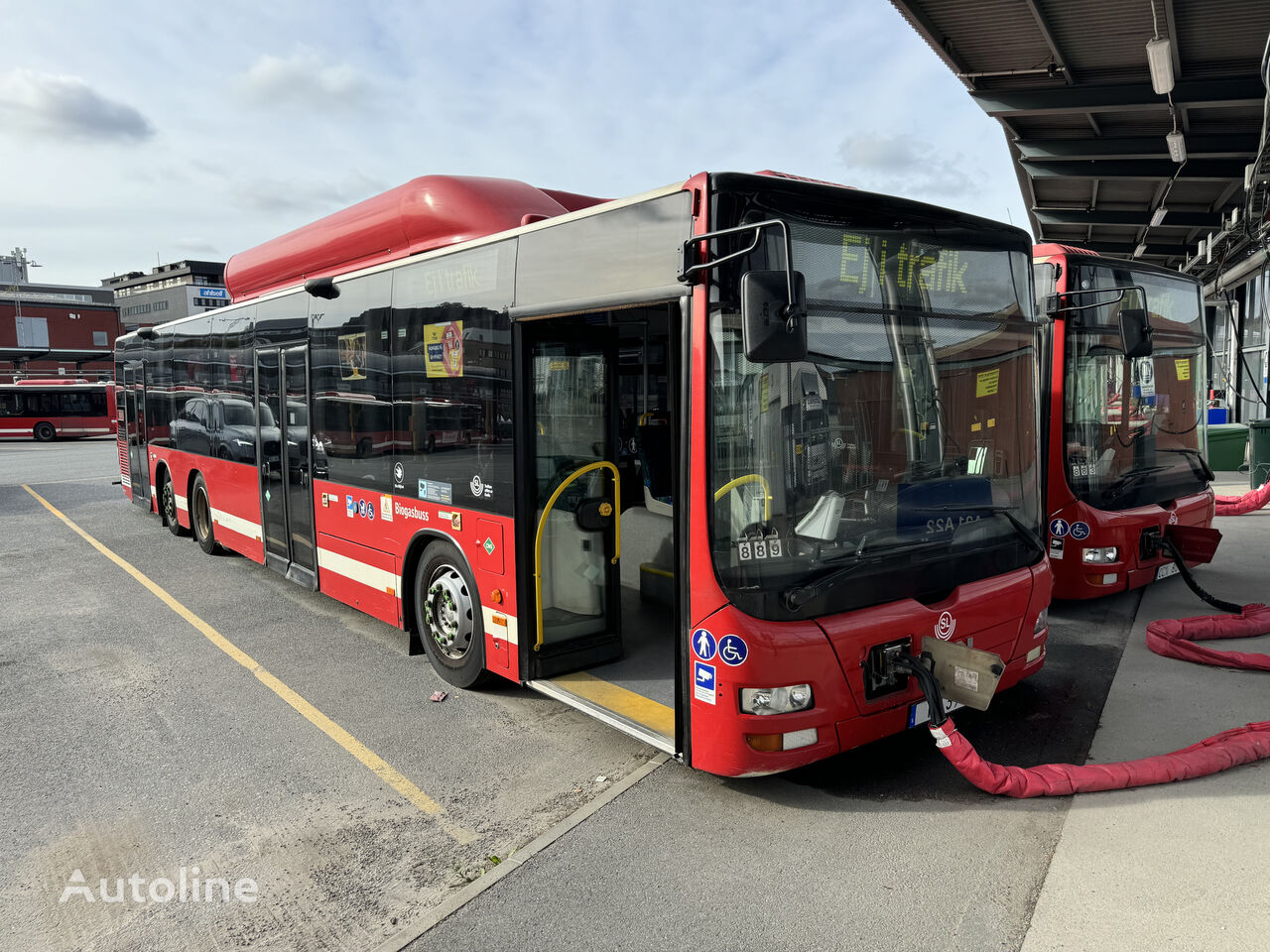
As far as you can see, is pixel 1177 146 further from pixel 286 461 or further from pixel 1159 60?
pixel 286 461

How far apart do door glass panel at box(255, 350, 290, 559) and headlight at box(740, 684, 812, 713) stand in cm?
563

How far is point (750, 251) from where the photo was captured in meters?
3.50

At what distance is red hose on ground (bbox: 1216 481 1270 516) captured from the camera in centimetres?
1193

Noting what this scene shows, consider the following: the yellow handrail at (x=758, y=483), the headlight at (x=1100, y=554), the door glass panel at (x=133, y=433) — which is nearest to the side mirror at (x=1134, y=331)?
the headlight at (x=1100, y=554)

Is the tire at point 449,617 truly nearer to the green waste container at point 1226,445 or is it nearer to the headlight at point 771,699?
the headlight at point 771,699

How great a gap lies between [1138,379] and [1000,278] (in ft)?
12.5

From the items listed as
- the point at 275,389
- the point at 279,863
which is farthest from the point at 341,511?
the point at 279,863

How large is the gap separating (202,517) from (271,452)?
3154mm

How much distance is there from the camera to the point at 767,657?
3.66 meters

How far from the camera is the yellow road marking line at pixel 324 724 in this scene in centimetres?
409

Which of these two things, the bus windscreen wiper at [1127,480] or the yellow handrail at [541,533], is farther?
the bus windscreen wiper at [1127,480]

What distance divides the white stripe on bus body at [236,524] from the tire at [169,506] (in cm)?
203

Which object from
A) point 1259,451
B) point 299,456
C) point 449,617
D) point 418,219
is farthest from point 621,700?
point 1259,451

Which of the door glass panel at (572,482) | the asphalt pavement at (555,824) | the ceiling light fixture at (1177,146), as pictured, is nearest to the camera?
the asphalt pavement at (555,824)
